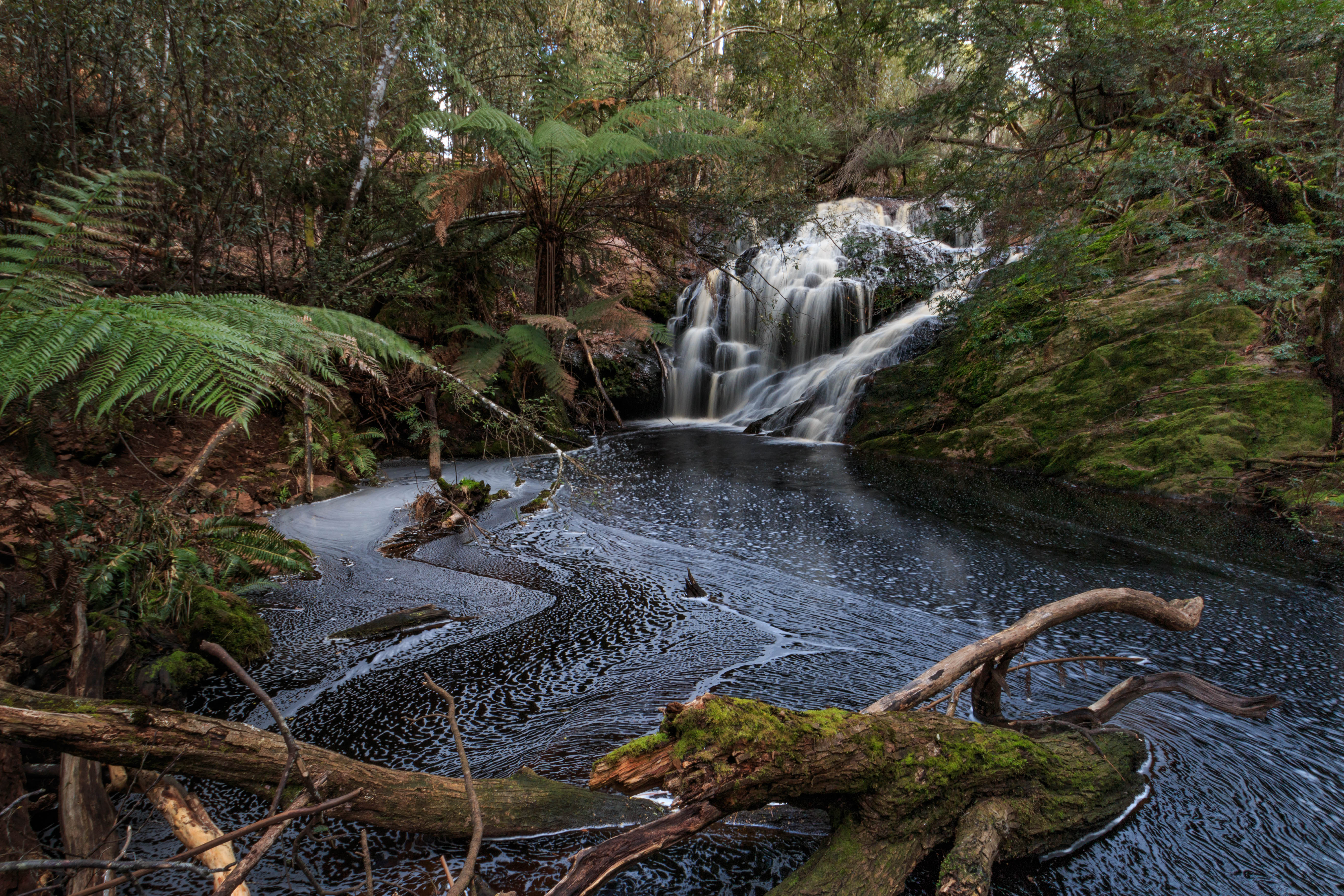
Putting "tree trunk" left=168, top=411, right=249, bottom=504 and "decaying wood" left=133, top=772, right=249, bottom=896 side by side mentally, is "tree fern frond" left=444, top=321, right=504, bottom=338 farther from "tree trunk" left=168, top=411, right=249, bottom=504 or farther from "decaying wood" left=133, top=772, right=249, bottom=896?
"decaying wood" left=133, top=772, right=249, bottom=896

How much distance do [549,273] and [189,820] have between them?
5.77 metres

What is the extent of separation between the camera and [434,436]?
4820 millimetres

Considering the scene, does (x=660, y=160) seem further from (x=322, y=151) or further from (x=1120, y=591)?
(x=1120, y=591)

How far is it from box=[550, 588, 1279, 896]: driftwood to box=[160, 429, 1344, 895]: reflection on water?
0.50 ft

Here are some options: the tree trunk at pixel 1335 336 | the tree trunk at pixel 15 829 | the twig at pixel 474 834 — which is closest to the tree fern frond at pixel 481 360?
the tree trunk at pixel 15 829

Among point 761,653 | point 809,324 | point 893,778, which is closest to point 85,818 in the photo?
point 893,778

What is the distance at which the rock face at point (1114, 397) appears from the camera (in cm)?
517

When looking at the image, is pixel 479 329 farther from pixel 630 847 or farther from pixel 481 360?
pixel 630 847

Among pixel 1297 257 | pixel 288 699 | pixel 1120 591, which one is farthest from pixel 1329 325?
pixel 288 699

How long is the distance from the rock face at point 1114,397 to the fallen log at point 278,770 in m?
5.84

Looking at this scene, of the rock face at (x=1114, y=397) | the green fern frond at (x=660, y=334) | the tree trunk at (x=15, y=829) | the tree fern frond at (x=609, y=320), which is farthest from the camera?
the green fern frond at (x=660, y=334)

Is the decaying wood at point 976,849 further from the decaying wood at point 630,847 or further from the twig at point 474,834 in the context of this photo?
the twig at point 474,834

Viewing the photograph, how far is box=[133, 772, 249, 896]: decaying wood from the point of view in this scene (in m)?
1.14

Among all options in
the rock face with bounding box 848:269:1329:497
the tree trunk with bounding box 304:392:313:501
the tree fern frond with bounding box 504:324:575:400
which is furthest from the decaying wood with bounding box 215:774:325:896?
the rock face with bounding box 848:269:1329:497
